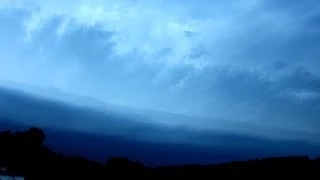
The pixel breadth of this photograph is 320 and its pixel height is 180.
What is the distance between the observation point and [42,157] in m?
50.8

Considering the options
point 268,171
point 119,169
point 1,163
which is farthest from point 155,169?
point 1,163

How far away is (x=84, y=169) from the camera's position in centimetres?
4634

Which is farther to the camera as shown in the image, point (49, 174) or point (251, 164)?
point (49, 174)

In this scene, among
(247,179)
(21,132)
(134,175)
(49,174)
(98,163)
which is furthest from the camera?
(21,132)

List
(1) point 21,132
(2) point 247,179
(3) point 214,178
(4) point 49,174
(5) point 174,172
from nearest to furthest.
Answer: (2) point 247,179, (3) point 214,178, (5) point 174,172, (4) point 49,174, (1) point 21,132

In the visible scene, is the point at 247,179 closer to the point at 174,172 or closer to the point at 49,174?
the point at 174,172

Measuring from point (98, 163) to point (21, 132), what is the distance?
16643 mm

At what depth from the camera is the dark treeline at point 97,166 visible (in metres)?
31.6

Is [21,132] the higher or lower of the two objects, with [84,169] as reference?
higher

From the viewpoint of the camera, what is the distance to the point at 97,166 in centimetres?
4769

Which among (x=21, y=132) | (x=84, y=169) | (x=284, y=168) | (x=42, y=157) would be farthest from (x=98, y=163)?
(x=284, y=168)

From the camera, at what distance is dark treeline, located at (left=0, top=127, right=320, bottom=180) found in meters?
31.6

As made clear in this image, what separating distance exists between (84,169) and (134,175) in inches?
277

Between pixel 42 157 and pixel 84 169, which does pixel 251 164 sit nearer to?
pixel 84 169
